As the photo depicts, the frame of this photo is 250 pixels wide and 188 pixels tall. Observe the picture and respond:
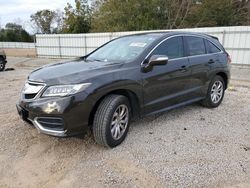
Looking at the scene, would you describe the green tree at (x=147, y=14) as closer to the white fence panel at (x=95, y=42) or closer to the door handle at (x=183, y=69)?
the white fence panel at (x=95, y=42)

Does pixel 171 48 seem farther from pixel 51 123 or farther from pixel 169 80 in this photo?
pixel 51 123

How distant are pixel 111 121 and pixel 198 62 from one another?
240 centimetres

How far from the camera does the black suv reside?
3.13 meters

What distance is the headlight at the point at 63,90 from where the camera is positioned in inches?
121

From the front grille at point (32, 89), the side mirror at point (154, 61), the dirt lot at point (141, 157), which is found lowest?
the dirt lot at point (141, 157)

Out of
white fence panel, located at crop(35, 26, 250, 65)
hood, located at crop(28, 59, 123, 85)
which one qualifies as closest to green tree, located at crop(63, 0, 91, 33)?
white fence panel, located at crop(35, 26, 250, 65)

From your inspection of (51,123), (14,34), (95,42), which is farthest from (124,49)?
(14,34)

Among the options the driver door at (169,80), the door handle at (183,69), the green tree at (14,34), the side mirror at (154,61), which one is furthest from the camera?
the green tree at (14,34)

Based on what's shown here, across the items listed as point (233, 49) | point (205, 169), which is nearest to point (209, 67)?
point (205, 169)

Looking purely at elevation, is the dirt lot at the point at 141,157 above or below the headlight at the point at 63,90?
below

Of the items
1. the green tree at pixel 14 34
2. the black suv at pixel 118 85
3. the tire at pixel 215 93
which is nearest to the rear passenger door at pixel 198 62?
the black suv at pixel 118 85

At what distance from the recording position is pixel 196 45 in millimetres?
5059

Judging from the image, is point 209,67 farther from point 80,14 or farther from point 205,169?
point 80,14

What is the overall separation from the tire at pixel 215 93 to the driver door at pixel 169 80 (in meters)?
0.78
